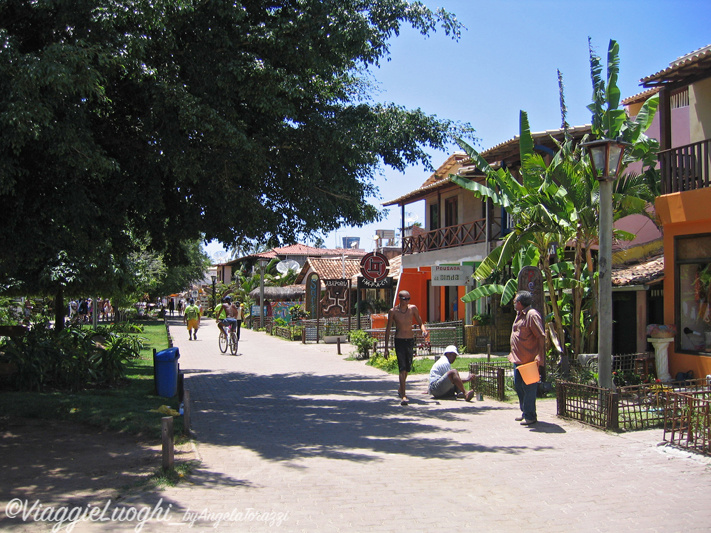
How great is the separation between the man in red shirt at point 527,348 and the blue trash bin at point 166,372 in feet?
19.9

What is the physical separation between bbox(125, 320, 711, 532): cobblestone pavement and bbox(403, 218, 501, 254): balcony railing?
11.5 metres

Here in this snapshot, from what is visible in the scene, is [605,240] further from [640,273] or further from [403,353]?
[640,273]

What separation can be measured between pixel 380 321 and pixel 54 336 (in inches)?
482

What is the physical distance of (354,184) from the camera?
454 inches

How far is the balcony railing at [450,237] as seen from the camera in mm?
21650

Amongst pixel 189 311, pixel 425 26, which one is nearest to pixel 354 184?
pixel 425 26

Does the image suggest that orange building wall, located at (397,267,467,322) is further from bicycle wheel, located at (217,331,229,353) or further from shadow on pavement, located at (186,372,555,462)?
shadow on pavement, located at (186,372,555,462)

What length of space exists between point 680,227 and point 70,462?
10228 millimetres

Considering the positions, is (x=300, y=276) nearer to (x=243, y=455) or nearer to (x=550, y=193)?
(x=550, y=193)

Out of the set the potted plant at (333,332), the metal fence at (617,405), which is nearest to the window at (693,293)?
the metal fence at (617,405)

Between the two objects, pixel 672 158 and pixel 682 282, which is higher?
pixel 672 158

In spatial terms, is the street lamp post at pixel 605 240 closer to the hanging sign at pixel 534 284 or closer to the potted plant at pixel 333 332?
the hanging sign at pixel 534 284

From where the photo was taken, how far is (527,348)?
8.88m

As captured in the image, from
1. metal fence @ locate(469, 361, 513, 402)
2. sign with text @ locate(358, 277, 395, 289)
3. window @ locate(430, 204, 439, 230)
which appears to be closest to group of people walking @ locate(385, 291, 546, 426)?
metal fence @ locate(469, 361, 513, 402)
